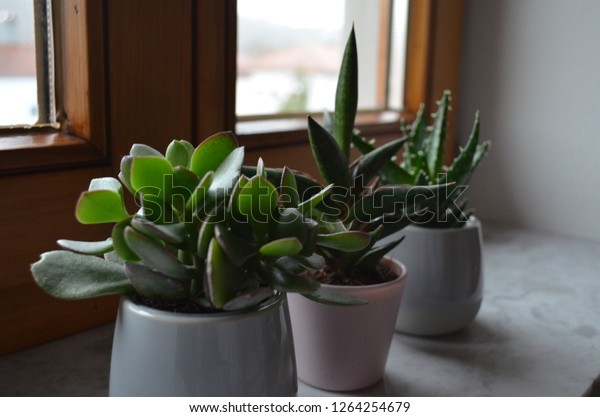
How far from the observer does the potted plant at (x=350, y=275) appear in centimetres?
44

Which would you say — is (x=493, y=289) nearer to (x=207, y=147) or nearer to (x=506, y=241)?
(x=506, y=241)

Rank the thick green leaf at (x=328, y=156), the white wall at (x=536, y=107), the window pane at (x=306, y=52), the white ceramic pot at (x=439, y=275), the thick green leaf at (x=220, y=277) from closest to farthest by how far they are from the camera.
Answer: the thick green leaf at (x=220, y=277), the thick green leaf at (x=328, y=156), the white ceramic pot at (x=439, y=275), the window pane at (x=306, y=52), the white wall at (x=536, y=107)

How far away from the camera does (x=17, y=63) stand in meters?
0.52

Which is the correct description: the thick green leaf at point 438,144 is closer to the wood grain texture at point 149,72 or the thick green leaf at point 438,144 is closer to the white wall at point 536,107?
the wood grain texture at point 149,72

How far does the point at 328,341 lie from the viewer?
456 millimetres

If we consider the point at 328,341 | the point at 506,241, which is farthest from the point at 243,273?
the point at 506,241

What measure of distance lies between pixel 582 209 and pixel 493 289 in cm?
29

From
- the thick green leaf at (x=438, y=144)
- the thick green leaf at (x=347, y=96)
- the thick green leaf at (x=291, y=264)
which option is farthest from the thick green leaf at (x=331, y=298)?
the thick green leaf at (x=438, y=144)

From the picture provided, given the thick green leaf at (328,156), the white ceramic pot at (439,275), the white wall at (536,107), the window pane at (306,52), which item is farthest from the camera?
the white wall at (536,107)

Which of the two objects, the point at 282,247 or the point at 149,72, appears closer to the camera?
the point at 282,247

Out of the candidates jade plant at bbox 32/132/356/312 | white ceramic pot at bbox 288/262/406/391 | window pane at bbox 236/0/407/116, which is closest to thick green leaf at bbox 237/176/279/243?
jade plant at bbox 32/132/356/312

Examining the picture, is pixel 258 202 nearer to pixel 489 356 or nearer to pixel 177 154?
pixel 177 154

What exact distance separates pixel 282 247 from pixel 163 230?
0.19 feet

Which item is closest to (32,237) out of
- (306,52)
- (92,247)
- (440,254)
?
(92,247)
